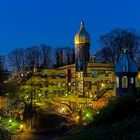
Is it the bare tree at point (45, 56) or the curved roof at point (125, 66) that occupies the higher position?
the bare tree at point (45, 56)

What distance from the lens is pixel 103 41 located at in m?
52.0

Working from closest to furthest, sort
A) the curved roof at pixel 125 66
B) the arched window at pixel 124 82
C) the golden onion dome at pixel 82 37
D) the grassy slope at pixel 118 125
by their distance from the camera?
the grassy slope at pixel 118 125 < the arched window at pixel 124 82 < the curved roof at pixel 125 66 < the golden onion dome at pixel 82 37

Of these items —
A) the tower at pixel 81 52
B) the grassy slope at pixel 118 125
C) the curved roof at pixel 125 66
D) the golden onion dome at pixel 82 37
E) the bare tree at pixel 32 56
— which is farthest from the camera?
the bare tree at pixel 32 56

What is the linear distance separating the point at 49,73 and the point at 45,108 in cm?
1389

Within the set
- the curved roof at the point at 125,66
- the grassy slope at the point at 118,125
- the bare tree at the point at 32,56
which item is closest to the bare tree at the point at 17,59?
the bare tree at the point at 32,56

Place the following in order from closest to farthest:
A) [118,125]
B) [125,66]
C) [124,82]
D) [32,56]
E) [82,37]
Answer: [118,125], [124,82], [125,66], [82,37], [32,56]

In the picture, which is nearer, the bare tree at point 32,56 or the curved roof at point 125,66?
the curved roof at point 125,66

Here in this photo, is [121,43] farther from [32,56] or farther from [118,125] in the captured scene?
[118,125]

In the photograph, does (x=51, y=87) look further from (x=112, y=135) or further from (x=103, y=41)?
(x=112, y=135)

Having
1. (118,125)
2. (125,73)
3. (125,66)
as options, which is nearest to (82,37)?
(125,66)

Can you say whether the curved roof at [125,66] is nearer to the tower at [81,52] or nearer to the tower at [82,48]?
the tower at [81,52]

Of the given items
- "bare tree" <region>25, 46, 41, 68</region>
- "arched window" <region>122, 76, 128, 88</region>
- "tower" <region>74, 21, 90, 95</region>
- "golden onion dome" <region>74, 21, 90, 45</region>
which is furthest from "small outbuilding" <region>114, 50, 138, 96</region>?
"bare tree" <region>25, 46, 41, 68</region>

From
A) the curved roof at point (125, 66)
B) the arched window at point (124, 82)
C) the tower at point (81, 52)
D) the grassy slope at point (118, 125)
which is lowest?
the grassy slope at point (118, 125)

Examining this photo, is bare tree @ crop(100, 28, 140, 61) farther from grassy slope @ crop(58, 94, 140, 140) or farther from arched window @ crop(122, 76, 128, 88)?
grassy slope @ crop(58, 94, 140, 140)
